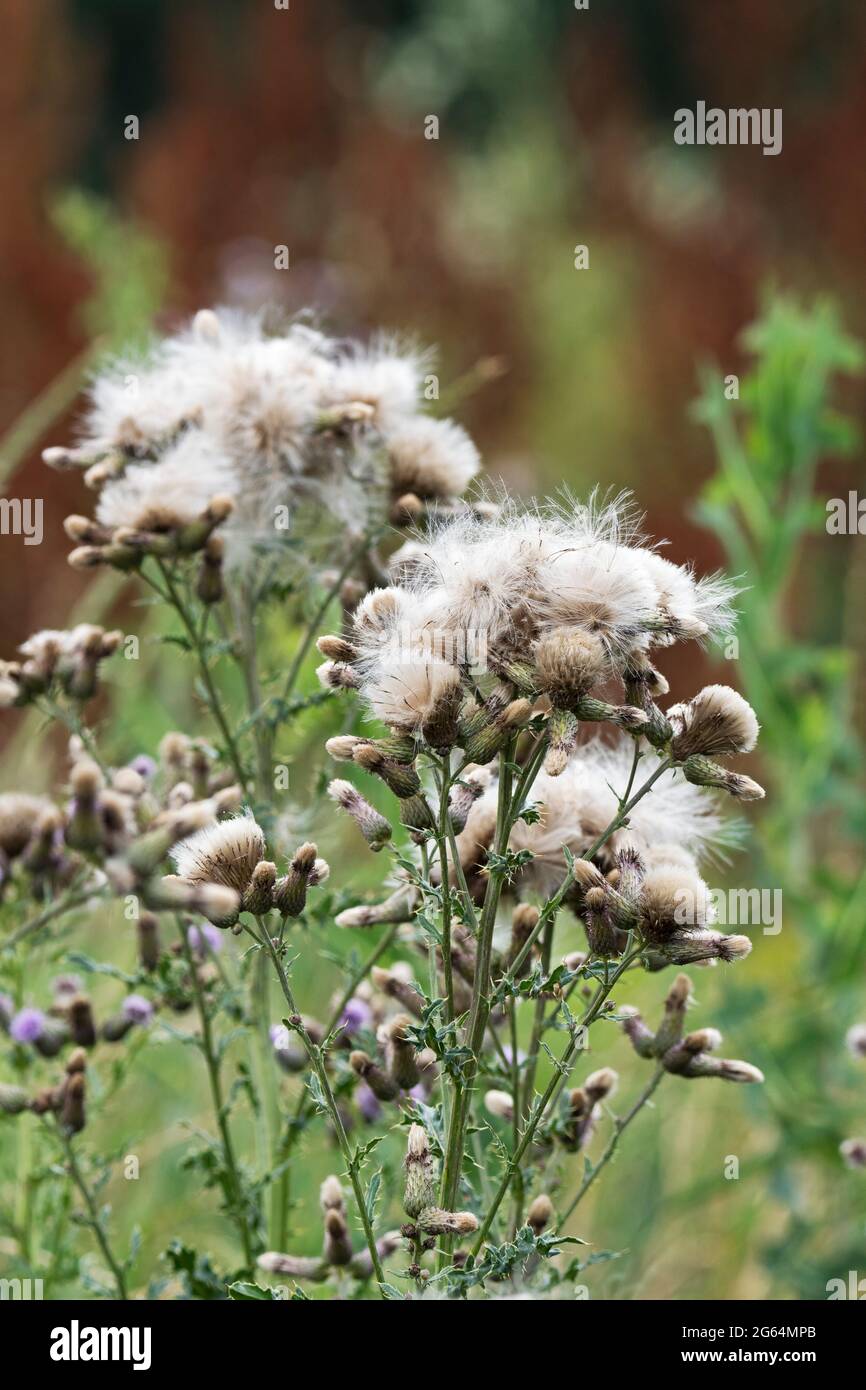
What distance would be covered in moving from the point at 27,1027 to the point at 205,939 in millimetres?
230

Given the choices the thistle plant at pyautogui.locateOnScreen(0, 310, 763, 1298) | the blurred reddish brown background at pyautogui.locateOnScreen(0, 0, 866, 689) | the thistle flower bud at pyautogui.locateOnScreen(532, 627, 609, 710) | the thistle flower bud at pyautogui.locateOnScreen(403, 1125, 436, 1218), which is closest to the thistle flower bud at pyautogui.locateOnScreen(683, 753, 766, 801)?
the thistle plant at pyautogui.locateOnScreen(0, 310, 763, 1298)

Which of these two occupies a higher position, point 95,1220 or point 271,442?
point 271,442

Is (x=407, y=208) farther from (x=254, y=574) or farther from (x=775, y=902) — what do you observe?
(x=254, y=574)

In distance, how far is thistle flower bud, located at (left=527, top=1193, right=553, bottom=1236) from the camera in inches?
47.8

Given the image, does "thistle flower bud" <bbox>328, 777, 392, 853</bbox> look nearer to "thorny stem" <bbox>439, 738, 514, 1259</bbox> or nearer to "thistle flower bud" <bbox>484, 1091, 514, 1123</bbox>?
"thorny stem" <bbox>439, 738, 514, 1259</bbox>

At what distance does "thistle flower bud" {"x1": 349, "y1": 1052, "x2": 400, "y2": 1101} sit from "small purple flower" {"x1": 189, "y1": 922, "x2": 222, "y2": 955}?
299mm

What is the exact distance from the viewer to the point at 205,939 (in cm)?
154

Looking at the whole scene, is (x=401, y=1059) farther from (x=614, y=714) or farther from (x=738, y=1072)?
(x=614, y=714)

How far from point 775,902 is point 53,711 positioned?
1.47m

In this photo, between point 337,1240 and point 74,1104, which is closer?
point 337,1240

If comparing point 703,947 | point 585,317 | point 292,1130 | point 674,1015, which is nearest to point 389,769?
point 703,947
